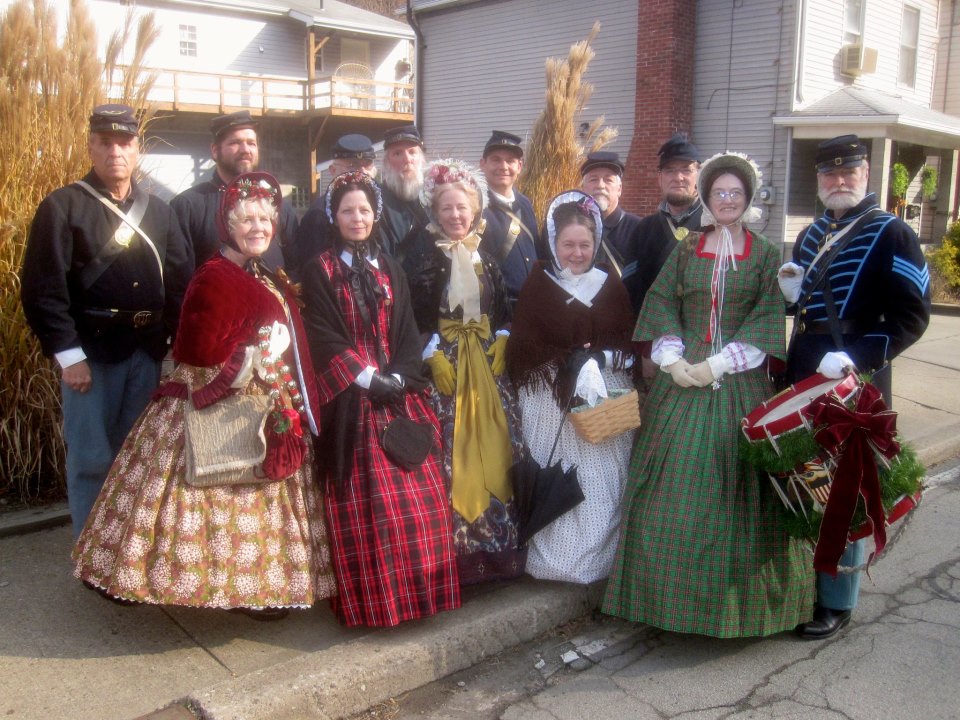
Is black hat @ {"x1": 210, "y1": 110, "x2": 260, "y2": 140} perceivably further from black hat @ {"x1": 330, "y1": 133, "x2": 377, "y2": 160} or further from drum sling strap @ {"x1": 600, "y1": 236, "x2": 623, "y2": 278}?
drum sling strap @ {"x1": 600, "y1": 236, "x2": 623, "y2": 278}

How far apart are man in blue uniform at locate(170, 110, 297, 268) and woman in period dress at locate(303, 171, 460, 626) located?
879mm

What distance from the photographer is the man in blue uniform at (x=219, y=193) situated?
4.21 m

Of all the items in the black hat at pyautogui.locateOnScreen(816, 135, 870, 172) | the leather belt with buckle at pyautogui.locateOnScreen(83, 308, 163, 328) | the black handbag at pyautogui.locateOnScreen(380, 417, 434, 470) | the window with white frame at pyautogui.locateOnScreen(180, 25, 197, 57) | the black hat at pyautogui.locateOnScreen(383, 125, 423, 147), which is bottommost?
the black handbag at pyautogui.locateOnScreen(380, 417, 434, 470)

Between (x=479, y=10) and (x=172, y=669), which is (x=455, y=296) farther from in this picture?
(x=479, y=10)

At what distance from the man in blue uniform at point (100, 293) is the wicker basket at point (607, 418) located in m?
1.89

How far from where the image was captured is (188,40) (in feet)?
69.5

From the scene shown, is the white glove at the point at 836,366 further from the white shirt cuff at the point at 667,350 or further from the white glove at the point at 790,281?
the white shirt cuff at the point at 667,350

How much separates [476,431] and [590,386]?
0.53 metres

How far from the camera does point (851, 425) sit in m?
3.06

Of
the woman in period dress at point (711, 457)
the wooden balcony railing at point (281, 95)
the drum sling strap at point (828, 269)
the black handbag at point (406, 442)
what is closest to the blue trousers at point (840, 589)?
the woman in period dress at point (711, 457)

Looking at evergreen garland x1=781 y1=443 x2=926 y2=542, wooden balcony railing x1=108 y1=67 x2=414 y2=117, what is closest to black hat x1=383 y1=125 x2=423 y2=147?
evergreen garland x1=781 y1=443 x2=926 y2=542

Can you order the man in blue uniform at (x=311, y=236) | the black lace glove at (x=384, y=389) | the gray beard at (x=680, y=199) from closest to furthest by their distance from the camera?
1. the black lace glove at (x=384, y=389)
2. the man in blue uniform at (x=311, y=236)
3. the gray beard at (x=680, y=199)

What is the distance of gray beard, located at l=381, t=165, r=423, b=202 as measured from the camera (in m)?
4.87

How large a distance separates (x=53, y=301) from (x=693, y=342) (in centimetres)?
261
